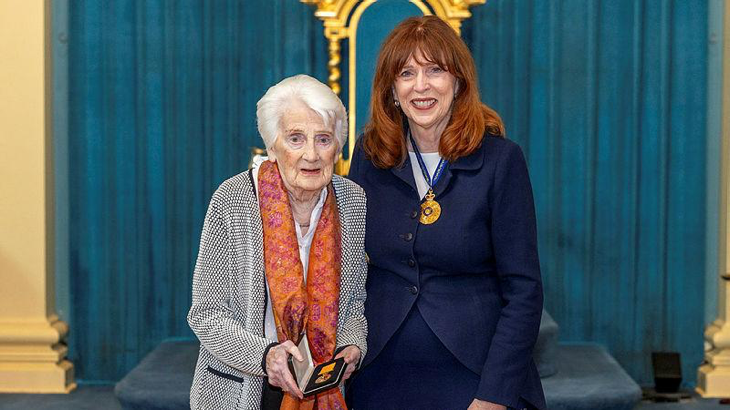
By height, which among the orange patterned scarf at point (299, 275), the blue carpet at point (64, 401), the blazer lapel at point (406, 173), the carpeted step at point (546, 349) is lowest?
the blue carpet at point (64, 401)

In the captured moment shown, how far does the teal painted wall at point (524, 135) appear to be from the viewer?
6074 mm

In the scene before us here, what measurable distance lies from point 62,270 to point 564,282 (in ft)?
9.59

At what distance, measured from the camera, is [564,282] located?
617 centimetres

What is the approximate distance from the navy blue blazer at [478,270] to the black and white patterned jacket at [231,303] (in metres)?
0.19

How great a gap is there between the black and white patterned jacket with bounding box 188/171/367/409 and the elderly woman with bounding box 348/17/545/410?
143mm

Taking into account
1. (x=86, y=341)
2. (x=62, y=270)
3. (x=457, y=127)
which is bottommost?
(x=86, y=341)

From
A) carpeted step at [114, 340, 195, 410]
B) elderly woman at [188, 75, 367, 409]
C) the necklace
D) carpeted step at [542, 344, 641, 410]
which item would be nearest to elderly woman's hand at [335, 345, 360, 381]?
elderly woman at [188, 75, 367, 409]

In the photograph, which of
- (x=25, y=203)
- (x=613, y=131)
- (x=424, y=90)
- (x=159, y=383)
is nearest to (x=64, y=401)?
(x=159, y=383)

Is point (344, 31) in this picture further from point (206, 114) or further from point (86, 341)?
point (86, 341)

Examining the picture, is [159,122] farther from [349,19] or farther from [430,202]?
[430,202]

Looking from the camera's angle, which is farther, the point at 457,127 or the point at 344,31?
the point at 344,31

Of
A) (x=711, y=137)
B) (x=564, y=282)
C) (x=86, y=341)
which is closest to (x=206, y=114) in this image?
(x=86, y=341)

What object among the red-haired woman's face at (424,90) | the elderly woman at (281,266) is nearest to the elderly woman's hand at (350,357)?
the elderly woman at (281,266)

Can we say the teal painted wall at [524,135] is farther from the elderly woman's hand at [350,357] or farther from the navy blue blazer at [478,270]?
the elderly woman's hand at [350,357]
